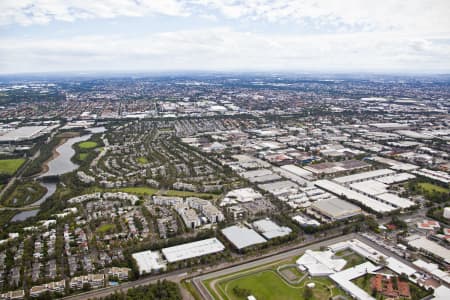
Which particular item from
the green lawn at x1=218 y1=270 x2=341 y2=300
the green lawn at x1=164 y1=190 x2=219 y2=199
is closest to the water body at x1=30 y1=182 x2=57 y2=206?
the green lawn at x1=164 y1=190 x2=219 y2=199

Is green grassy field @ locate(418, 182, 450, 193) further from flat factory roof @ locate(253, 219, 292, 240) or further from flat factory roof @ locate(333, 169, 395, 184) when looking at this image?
flat factory roof @ locate(253, 219, 292, 240)

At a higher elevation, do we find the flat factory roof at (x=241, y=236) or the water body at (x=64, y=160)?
the flat factory roof at (x=241, y=236)

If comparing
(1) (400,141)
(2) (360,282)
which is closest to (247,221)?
(2) (360,282)

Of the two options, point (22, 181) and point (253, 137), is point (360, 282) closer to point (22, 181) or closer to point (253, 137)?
point (22, 181)

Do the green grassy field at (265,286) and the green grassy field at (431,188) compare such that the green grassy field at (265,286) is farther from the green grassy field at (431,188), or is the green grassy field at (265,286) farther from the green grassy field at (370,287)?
the green grassy field at (431,188)

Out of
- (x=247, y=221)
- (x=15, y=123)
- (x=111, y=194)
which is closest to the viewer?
(x=247, y=221)

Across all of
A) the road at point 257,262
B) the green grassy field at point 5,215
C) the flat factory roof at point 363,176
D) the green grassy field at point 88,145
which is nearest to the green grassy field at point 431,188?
the flat factory roof at point 363,176

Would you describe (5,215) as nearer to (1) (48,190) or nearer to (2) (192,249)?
(1) (48,190)
